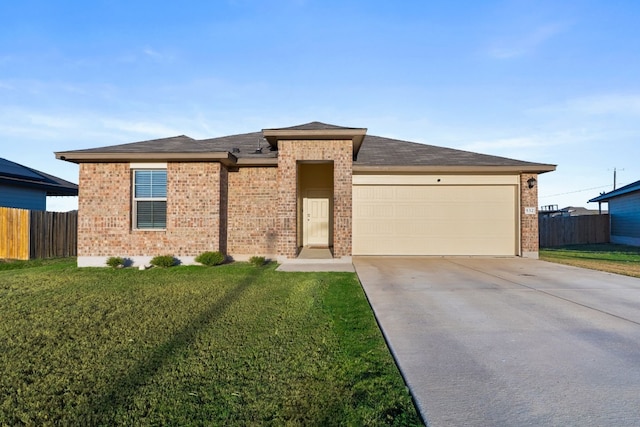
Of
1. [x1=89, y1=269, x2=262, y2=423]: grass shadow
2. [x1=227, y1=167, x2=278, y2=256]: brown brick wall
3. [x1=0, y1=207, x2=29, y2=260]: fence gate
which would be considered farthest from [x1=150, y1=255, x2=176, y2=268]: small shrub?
[x1=0, y1=207, x2=29, y2=260]: fence gate

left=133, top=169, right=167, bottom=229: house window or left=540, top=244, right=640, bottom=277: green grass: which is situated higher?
left=133, top=169, right=167, bottom=229: house window

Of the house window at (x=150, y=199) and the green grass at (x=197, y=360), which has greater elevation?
the house window at (x=150, y=199)

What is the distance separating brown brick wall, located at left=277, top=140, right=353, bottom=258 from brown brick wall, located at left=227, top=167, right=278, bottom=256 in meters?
0.93

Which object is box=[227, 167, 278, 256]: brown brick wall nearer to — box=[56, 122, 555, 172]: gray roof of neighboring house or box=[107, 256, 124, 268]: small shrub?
box=[56, 122, 555, 172]: gray roof of neighboring house

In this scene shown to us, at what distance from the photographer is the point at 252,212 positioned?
10703 millimetres

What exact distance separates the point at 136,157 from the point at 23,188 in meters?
12.0

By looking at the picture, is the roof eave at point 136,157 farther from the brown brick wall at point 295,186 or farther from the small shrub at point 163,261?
the small shrub at point 163,261

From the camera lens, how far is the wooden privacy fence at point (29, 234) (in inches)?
492

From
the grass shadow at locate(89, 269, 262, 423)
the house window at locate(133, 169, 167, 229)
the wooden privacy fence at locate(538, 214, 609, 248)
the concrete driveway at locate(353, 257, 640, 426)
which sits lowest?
the grass shadow at locate(89, 269, 262, 423)

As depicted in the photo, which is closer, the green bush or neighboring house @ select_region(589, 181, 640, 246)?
the green bush

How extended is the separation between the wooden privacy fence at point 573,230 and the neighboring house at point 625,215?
0.50 metres

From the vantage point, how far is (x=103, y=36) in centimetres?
1073

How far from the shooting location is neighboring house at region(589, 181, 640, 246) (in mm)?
18922

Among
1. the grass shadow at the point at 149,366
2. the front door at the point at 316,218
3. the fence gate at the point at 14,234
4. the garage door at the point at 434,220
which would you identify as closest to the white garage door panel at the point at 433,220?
the garage door at the point at 434,220
